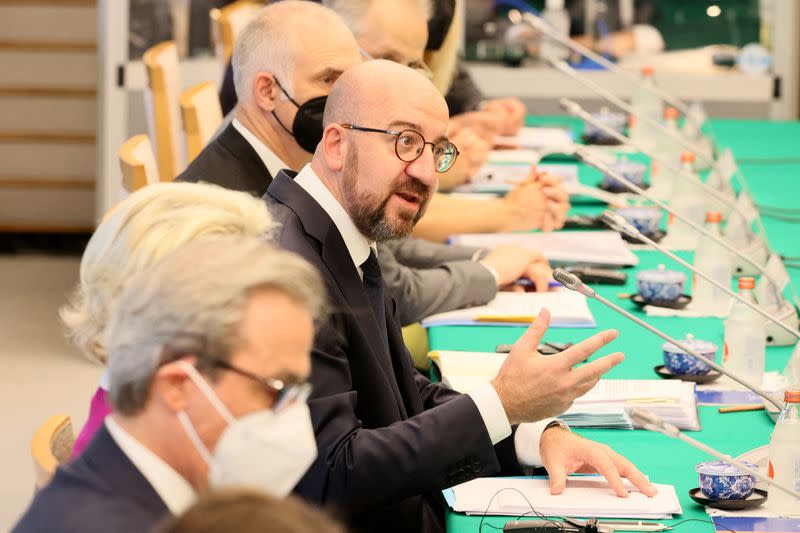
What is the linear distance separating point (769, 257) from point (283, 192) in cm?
163

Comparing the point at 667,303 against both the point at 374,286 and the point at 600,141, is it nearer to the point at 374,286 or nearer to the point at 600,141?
the point at 374,286

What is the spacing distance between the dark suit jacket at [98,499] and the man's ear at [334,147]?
3.08ft

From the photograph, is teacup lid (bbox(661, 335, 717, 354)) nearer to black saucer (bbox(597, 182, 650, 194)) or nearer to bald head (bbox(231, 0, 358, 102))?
bald head (bbox(231, 0, 358, 102))

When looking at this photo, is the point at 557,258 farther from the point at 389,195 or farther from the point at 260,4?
the point at 260,4

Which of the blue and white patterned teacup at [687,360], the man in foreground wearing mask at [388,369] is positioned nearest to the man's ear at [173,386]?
the man in foreground wearing mask at [388,369]

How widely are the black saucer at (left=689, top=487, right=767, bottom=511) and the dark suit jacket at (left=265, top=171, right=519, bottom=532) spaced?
286mm

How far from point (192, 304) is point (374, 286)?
934 millimetres

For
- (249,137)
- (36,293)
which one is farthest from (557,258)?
(36,293)

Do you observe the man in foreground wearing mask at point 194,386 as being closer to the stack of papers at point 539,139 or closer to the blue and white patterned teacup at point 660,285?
the blue and white patterned teacup at point 660,285

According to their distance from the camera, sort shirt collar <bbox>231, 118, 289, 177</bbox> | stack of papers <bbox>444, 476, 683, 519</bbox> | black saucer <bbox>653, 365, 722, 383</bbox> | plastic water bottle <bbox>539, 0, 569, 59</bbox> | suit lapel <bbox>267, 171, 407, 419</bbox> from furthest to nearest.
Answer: plastic water bottle <bbox>539, 0, 569, 59</bbox>, shirt collar <bbox>231, 118, 289, 177</bbox>, black saucer <bbox>653, 365, 722, 383</bbox>, suit lapel <bbox>267, 171, 407, 419</bbox>, stack of papers <bbox>444, 476, 683, 519</bbox>

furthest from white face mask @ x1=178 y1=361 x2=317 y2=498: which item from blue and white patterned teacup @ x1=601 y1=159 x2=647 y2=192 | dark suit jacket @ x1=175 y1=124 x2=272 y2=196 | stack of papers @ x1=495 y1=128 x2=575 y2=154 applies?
stack of papers @ x1=495 y1=128 x2=575 y2=154

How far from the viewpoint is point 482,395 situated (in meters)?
1.92

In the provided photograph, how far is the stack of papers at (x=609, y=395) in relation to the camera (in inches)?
89.1

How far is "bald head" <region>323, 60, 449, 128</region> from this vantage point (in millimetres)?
2203
